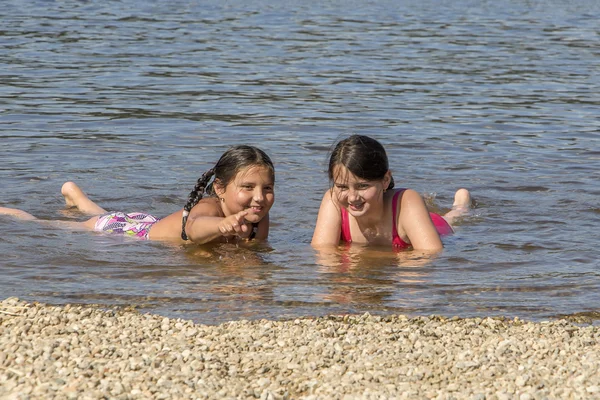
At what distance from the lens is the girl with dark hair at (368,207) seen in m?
7.38

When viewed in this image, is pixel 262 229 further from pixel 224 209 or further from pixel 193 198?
pixel 193 198

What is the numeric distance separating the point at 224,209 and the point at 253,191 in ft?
1.45

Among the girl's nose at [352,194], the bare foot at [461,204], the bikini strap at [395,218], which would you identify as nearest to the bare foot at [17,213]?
the girl's nose at [352,194]

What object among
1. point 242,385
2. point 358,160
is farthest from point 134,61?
point 242,385

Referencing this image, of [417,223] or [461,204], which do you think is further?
[461,204]

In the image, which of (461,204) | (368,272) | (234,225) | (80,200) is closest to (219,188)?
(234,225)

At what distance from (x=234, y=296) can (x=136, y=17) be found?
1850cm

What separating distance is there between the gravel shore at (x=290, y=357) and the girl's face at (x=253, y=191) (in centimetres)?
189

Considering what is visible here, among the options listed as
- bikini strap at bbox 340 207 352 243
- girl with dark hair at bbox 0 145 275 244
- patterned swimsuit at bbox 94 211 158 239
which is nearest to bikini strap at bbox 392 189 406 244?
bikini strap at bbox 340 207 352 243

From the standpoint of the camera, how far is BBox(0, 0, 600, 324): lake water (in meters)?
6.86

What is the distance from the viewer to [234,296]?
6.58 m

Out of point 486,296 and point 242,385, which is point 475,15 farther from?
point 242,385

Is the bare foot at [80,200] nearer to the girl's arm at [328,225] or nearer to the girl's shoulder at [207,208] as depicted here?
the girl's shoulder at [207,208]

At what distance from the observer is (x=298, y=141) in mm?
12211
